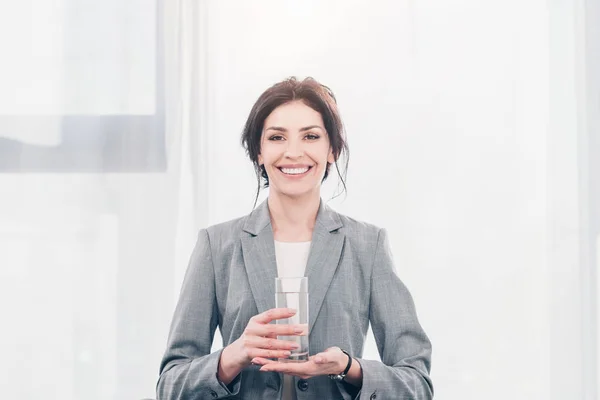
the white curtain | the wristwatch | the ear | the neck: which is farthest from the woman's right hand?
the white curtain

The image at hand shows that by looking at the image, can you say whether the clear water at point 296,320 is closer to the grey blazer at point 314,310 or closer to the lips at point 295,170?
the grey blazer at point 314,310

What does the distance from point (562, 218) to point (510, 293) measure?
252mm

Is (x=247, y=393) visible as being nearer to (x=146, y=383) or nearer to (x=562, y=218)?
(x=146, y=383)

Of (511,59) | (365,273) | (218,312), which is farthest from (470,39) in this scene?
(218,312)

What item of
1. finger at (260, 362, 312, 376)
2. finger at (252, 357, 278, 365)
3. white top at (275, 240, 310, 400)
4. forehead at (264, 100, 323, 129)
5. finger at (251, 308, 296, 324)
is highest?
forehead at (264, 100, 323, 129)

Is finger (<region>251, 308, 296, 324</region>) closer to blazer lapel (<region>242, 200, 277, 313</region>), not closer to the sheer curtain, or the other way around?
blazer lapel (<region>242, 200, 277, 313</region>)

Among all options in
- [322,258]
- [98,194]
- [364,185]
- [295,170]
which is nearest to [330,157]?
[295,170]

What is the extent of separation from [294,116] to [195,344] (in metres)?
0.47

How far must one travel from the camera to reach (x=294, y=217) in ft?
5.04

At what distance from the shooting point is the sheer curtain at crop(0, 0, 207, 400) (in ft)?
7.14

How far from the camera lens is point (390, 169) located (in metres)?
2.17

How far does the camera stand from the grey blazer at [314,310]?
1.40m

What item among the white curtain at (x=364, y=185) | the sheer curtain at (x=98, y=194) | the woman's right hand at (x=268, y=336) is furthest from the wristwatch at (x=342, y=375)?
the sheer curtain at (x=98, y=194)

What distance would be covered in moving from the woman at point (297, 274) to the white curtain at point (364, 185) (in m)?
0.64
